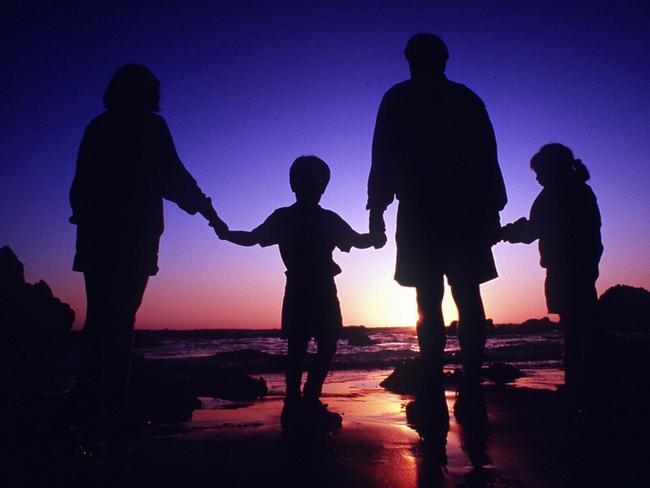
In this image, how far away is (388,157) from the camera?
3.12 meters

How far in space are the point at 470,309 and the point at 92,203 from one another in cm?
269

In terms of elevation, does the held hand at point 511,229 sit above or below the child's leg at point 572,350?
above

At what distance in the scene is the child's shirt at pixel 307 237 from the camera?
402cm

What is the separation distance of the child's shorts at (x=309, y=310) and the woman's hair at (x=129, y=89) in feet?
6.38

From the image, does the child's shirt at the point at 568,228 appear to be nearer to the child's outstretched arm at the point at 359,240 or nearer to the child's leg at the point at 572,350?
the child's leg at the point at 572,350

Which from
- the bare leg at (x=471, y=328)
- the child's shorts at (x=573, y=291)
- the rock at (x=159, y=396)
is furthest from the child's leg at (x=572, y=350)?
the rock at (x=159, y=396)

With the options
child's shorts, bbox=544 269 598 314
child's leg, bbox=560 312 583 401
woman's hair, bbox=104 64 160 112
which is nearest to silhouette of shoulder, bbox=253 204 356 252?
woman's hair, bbox=104 64 160 112

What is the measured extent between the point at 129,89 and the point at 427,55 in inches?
90.4

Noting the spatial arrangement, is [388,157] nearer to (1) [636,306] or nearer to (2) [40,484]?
(2) [40,484]

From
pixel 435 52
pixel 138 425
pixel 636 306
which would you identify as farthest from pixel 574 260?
pixel 636 306

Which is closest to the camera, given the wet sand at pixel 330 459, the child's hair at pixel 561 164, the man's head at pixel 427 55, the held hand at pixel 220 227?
the wet sand at pixel 330 459

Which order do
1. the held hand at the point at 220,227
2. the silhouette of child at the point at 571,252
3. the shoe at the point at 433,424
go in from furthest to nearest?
the silhouette of child at the point at 571,252 < the held hand at the point at 220,227 < the shoe at the point at 433,424

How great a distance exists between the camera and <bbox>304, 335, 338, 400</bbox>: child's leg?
3.76 metres

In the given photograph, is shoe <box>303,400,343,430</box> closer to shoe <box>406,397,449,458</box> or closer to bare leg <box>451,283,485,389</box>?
shoe <box>406,397,449,458</box>
